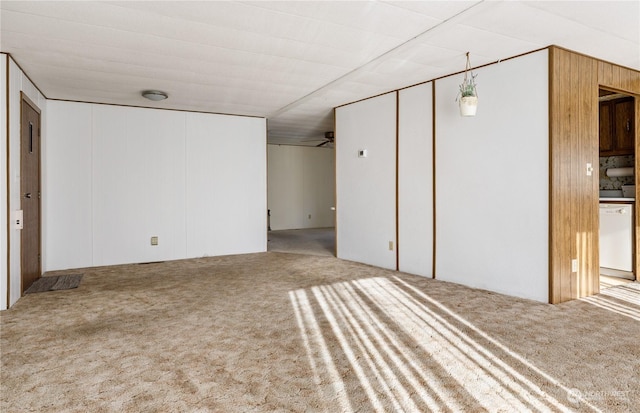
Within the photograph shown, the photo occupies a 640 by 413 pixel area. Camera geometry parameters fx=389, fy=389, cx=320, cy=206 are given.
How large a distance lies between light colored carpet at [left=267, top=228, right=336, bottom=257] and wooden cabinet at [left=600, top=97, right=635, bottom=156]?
411cm

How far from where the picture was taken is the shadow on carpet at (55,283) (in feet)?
13.6

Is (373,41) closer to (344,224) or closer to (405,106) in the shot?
(405,106)

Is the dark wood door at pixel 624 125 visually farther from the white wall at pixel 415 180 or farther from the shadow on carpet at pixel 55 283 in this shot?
the shadow on carpet at pixel 55 283

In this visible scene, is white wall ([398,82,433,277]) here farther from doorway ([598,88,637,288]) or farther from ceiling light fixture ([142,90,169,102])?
ceiling light fixture ([142,90,169,102])

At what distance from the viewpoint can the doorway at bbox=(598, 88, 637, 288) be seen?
445 centimetres

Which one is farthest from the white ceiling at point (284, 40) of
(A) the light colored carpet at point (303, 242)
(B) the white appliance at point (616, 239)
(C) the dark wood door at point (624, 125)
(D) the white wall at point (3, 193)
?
(A) the light colored carpet at point (303, 242)

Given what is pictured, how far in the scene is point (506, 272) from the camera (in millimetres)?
3789

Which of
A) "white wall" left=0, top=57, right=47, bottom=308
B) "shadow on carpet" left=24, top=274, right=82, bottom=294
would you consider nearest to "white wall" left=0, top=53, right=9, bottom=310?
"white wall" left=0, top=57, right=47, bottom=308

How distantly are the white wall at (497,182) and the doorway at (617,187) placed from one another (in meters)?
1.17

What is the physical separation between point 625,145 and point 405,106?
9.38 ft

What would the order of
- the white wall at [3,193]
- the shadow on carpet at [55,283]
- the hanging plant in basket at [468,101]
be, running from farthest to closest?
the shadow on carpet at [55,283] → the hanging plant in basket at [468,101] → the white wall at [3,193]

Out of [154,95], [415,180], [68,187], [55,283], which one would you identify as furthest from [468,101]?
[68,187]

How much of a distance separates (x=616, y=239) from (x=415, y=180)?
241 cm

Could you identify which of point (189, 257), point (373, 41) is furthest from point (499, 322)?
point (189, 257)
